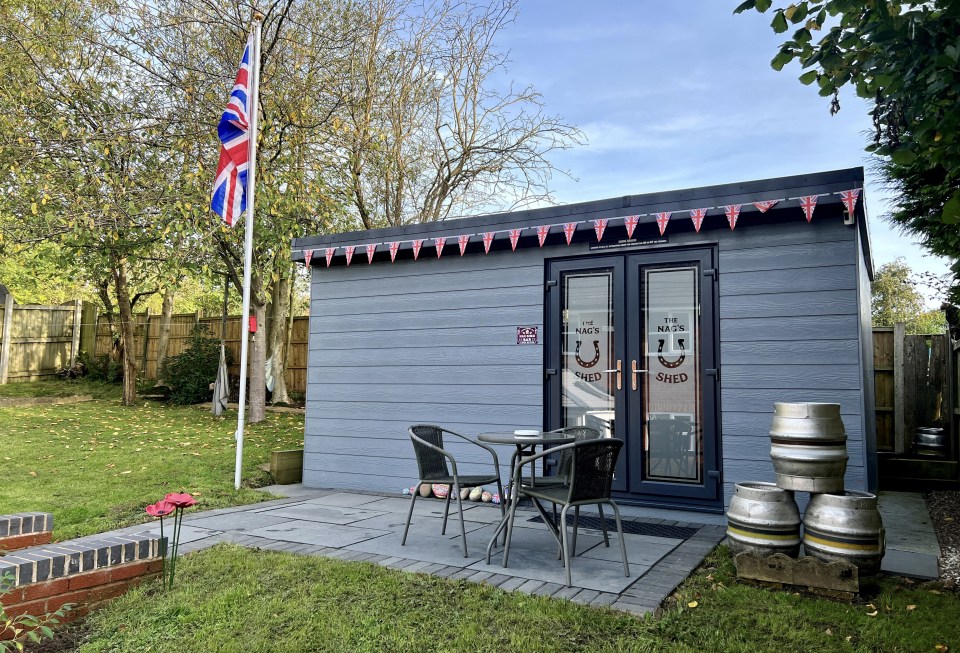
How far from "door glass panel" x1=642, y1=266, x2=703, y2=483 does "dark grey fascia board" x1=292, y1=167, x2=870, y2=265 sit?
1.47ft

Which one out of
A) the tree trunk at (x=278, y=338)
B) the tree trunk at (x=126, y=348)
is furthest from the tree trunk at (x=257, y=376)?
the tree trunk at (x=126, y=348)

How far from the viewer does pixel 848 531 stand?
3.12 metres

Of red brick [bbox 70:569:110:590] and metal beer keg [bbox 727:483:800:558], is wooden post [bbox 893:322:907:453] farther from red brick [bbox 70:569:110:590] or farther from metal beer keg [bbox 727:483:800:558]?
red brick [bbox 70:569:110:590]

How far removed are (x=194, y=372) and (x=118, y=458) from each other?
513cm

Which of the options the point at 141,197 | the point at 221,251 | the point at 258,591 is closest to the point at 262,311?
the point at 221,251

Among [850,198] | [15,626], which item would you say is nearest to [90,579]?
[15,626]

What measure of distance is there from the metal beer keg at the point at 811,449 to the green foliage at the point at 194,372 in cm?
1046

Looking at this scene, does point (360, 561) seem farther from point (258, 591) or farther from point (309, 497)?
point (309, 497)

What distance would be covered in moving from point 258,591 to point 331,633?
0.63 m

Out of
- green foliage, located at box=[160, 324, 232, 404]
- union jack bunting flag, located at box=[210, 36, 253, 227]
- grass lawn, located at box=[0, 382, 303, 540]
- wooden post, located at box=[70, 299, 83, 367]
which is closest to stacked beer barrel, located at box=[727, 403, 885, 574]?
grass lawn, located at box=[0, 382, 303, 540]

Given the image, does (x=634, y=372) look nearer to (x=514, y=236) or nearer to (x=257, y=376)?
(x=514, y=236)

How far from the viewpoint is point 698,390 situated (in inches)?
188

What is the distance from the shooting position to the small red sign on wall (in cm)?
538

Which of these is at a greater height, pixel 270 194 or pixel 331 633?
pixel 270 194
